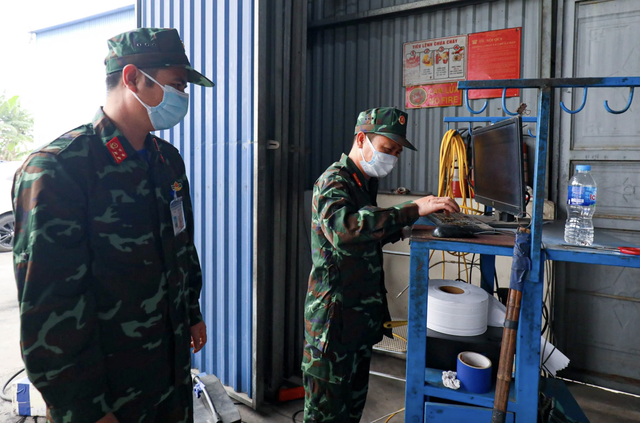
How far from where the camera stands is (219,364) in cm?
289

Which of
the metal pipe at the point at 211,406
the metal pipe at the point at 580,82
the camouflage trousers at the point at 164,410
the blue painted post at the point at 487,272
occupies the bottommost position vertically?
the metal pipe at the point at 211,406

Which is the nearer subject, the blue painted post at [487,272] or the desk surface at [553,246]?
the desk surface at [553,246]

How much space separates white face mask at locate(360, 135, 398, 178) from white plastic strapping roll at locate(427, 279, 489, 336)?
24.3 inches

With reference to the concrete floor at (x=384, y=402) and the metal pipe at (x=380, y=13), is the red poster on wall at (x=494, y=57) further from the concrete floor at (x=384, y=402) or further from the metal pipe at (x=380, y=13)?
the concrete floor at (x=384, y=402)

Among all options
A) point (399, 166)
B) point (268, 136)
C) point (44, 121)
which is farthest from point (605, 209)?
point (44, 121)

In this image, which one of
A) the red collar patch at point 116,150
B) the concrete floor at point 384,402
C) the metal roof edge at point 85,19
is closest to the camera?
the red collar patch at point 116,150

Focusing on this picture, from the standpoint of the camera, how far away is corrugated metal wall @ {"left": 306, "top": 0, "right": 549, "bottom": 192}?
10.2 ft

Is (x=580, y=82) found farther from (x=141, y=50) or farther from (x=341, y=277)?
(x=141, y=50)

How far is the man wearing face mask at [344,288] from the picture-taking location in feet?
5.90

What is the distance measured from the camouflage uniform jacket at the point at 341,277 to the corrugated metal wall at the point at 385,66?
5.78 feet

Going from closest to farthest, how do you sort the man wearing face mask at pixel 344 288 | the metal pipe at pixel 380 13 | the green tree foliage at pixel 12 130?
the man wearing face mask at pixel 344 288
the metal pipe at pixel 380 13
the green tree foliage at pixel 12 130

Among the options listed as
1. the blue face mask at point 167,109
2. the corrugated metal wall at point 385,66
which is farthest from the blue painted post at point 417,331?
the corrugated metal wall at point 385,66

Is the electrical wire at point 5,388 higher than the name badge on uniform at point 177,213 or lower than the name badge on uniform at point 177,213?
lower

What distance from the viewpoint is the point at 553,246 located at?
1353 mm
